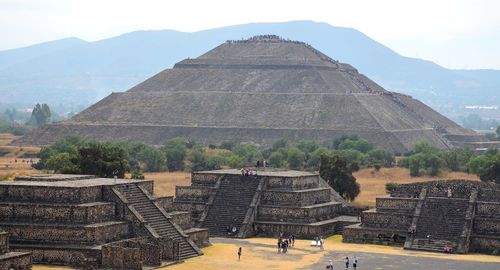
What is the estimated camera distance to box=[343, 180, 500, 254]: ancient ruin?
62.7m

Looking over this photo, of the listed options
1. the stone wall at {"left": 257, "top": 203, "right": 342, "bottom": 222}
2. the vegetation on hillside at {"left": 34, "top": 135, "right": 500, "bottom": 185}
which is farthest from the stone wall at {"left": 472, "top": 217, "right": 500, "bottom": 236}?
the vegetation on hillside at {"left": 34, "top": 135, "right": 500, "bottom": 185}

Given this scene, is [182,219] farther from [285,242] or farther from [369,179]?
[369,179]

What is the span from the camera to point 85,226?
5259cm

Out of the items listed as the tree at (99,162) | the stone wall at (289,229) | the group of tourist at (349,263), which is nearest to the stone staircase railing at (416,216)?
the stone wall at (289,229)

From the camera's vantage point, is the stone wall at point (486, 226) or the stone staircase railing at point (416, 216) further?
the stone staircase railing at point (416, 216)

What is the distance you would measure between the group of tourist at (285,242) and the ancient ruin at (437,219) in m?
3.87

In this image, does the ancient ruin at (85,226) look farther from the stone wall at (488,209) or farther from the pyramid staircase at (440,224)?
the stone wall at (488,209)

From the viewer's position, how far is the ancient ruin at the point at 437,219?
6269 centimetres

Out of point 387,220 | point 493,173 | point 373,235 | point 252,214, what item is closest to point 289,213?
point 252,214

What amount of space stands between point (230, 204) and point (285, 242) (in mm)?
8230

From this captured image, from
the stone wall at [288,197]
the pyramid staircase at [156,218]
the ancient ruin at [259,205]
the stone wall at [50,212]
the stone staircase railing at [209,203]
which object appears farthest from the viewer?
the stone wall at [288,197]

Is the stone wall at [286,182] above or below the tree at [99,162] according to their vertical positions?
below

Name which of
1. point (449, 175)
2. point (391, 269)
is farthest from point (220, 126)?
point (391, 269)

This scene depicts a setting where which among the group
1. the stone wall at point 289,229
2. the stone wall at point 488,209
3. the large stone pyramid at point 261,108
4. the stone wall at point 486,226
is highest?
the large stone pyramid at point 261,108
